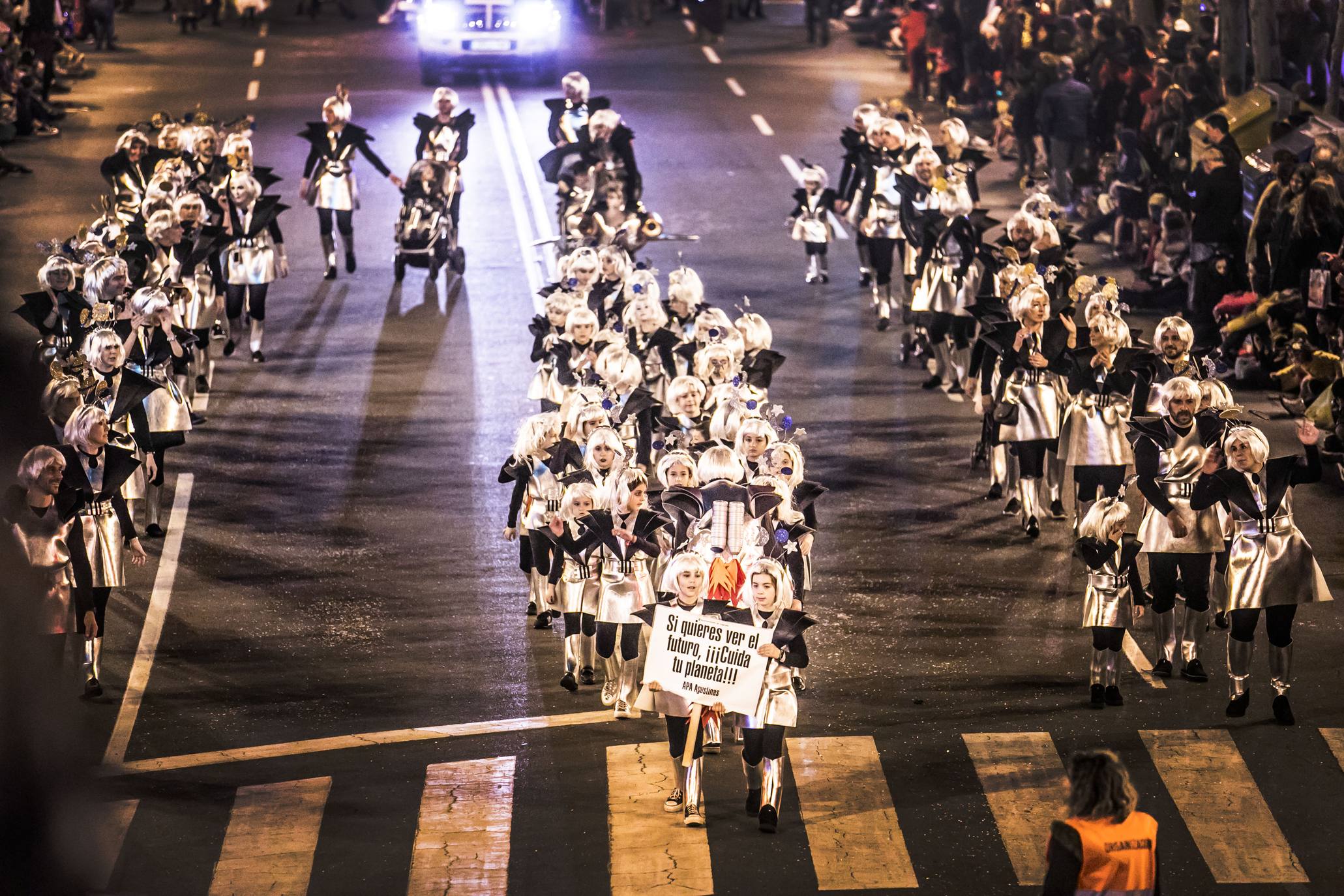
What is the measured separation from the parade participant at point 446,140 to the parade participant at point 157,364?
7621 millimetres

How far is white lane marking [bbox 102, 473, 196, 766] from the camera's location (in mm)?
13172

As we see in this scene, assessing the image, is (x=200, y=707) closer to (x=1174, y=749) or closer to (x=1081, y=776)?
(x=1174, y=749)

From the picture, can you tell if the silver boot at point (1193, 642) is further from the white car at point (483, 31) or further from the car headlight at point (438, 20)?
the car headlight at point (438, 20)

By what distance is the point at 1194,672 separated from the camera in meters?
13.8

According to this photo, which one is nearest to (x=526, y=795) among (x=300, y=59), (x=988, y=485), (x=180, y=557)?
(x=180, y=557)

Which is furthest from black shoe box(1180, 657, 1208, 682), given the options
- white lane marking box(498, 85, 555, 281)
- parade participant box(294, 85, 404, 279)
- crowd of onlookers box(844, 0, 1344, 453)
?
parade participant box(294, 85, 404, 279)

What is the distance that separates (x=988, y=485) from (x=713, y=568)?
6382 mm

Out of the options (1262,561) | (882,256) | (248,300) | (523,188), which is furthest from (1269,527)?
(523,188)

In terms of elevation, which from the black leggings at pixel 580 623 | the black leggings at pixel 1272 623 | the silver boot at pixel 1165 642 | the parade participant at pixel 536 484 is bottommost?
the silver boot at pixel 1165 642

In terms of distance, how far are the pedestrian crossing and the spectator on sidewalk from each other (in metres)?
16.0

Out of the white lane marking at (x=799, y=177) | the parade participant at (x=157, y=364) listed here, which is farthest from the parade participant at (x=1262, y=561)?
the white lane marking at (x=799, y=177)

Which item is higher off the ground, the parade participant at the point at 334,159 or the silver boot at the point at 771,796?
the parade participant at the point at 334,159

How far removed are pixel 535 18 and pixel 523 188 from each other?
784 cm

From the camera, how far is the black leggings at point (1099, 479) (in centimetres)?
1570
